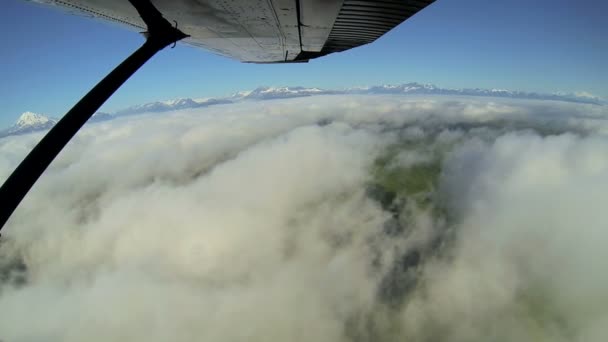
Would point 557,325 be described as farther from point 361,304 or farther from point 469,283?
point 361,304

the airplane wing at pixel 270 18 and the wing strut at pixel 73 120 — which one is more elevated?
the airplane wing at pixel 270 18

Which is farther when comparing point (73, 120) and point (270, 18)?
point (270, 18)

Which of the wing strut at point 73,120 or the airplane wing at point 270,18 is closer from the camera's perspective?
the wing strut at point 73,120

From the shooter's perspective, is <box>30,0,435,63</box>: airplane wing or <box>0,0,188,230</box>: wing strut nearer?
<box>0,0,188,230</box>: wing strut

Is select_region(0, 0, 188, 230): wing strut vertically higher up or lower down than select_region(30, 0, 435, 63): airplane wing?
lower down

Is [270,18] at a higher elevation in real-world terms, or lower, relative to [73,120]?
higher
